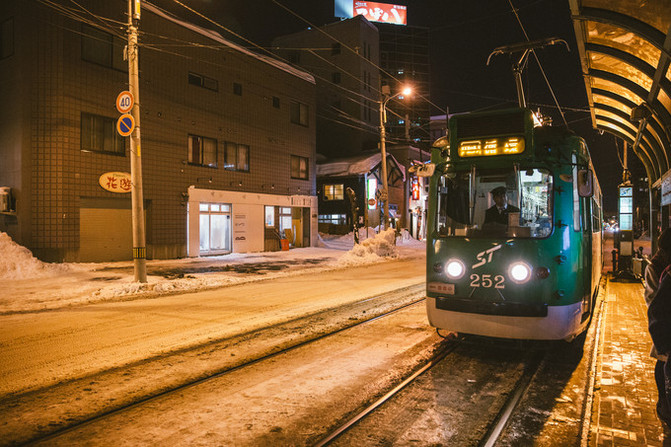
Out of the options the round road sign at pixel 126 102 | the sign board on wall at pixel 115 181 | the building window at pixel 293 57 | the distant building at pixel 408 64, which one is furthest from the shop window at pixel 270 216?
the distant building at pixel 408 64

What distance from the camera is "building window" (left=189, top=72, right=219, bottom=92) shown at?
901 inches

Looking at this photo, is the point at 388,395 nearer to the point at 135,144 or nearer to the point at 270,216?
the point at 135,144

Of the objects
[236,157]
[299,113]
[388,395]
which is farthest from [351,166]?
[388,395]

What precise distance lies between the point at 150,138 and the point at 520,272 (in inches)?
760

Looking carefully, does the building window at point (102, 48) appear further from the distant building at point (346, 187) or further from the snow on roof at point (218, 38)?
the distant building at point (346, 187)

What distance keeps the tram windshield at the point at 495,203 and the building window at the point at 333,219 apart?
33341 millimetres

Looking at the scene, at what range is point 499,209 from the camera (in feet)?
19.0

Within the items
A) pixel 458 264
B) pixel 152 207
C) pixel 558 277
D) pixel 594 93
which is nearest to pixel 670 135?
pixel 594 93

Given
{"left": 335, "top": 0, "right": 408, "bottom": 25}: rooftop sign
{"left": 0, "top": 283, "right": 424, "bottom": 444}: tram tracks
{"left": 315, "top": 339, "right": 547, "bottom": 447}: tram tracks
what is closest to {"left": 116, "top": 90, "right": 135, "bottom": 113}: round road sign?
{"left": 0, "top": 283, "right": 424, "bottom": 444}: tram tracks

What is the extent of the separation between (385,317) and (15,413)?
5823 mm

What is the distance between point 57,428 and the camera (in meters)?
3.87

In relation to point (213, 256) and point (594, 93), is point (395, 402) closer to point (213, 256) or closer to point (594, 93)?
point (594, 93)

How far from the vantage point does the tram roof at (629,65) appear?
6.62m

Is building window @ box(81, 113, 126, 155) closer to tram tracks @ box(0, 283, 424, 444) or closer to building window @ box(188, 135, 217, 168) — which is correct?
building window @ box(188, 135, 217, 168)
